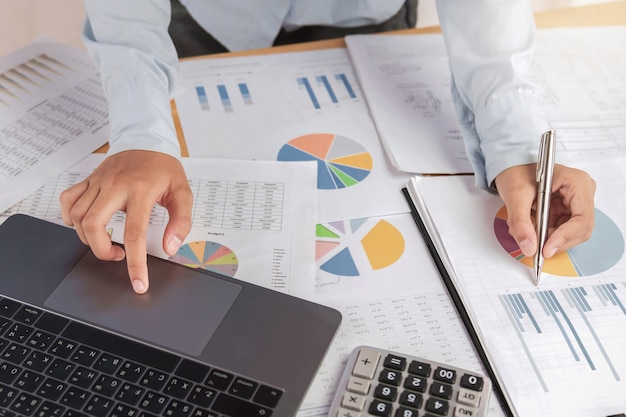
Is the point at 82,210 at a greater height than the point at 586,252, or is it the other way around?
the point at 82,210

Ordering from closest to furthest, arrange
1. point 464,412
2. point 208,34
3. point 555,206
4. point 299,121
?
1. point 464,412
2. point 555,206
3. point 299,121
4. point 208,34

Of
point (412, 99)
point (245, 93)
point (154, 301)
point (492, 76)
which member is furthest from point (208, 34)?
point (154, 301)

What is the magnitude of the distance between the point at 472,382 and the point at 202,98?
20.5 inches

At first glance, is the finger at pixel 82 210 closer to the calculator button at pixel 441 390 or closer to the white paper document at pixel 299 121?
the white paper document at pixel 299 121

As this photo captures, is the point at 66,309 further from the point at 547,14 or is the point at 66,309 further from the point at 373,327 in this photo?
the point at 547,14

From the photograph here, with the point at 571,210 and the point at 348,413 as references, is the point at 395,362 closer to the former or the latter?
the point at 348,413

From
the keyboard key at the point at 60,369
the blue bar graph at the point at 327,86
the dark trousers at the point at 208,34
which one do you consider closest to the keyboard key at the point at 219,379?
the keyboard key at the point at 60,369

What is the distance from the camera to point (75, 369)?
20.9 inches

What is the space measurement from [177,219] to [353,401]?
248 mm

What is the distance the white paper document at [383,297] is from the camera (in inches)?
22.7

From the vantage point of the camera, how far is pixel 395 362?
21.1 inches

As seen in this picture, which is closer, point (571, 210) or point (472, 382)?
point (472, 382)

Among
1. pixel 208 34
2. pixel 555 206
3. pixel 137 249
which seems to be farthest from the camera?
pixel 208 34

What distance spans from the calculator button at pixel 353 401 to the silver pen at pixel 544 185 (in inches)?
9.3
